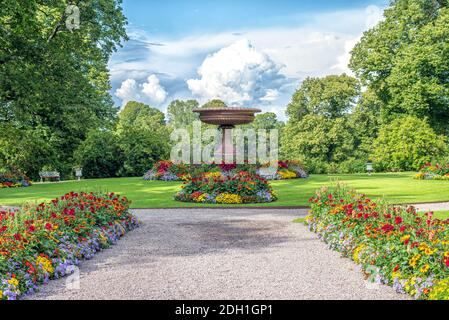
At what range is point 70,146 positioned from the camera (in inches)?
1237

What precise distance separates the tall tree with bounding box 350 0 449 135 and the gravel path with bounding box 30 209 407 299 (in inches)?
866

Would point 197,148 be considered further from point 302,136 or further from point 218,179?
point 218,179

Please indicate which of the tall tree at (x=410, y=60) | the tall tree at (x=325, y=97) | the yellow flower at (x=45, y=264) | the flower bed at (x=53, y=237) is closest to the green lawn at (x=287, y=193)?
the flower bed at (x=53, y=237)

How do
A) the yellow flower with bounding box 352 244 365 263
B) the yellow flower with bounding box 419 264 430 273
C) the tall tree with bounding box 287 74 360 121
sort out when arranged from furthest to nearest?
1. the tall tree with bounding box 287 74 360 121
2. the yellow flower with bounding box 352 244 365 263
3. the yellow flower with bounding box 419 264 430 273

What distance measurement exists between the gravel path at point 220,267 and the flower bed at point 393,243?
216 millimetres

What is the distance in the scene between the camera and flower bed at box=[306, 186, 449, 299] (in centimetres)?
575

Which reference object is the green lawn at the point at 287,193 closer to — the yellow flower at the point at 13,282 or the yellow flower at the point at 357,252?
the yellow flower at the point at 357,252

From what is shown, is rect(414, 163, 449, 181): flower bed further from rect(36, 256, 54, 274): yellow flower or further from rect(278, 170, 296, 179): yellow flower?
rect(36, 256, 54, 274): yellow flower

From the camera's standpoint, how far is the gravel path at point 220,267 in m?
6.05

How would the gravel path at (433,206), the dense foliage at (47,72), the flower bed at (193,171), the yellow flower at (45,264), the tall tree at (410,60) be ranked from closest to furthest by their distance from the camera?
1. the yellow flower at (45,264)
2. the gravel path at (433,206)
3. the dense foliage at (47,72)
4. the flower bed at (193,171)
5. the tall tree at (410,60)

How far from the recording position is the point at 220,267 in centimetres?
731

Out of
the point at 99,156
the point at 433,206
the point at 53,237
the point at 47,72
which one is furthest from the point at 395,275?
the point at 99,156

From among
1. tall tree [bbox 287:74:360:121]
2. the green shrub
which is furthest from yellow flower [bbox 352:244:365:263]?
tall tree [bbox 287:74:360:121]

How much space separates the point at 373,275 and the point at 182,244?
3.79 meters
